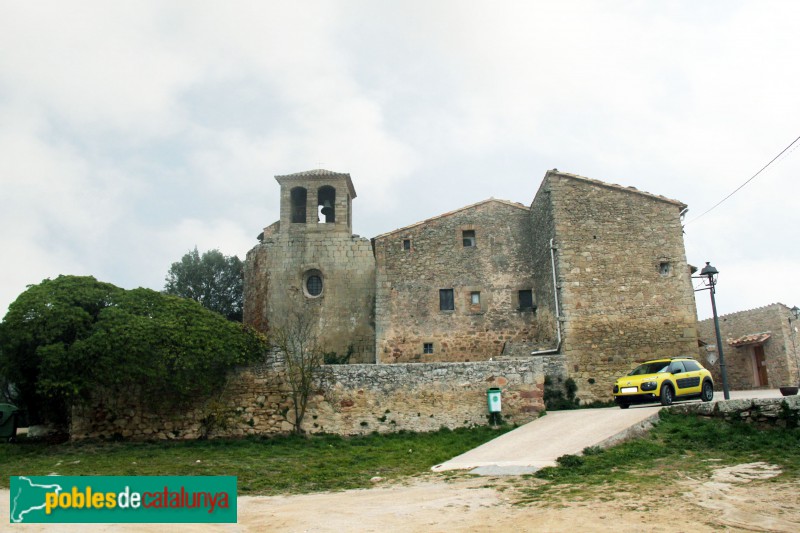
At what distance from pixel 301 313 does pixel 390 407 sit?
1123 centimetres

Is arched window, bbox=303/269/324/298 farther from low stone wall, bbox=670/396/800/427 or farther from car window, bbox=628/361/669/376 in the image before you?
low stone wall, bbox=670/396/800/427

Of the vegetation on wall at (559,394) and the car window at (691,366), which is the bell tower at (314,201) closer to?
the vegetation on wall at (559,394)

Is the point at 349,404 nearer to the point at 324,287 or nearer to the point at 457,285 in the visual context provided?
the point at 457,285

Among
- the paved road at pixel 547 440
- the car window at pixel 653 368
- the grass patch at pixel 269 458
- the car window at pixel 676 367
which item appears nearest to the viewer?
the paved road at pixel 547 440

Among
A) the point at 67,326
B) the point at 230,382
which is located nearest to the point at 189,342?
the point at 230,382

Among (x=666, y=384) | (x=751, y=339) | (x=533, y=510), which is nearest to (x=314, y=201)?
(x=666, y=384)

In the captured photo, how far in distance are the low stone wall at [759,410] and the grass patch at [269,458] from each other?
533 centimetres

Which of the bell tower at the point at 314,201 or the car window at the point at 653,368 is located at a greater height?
the bell tower at the point at 314,201

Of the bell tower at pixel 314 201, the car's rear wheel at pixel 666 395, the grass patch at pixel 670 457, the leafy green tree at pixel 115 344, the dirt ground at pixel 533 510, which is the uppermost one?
the bell tower at pixel 314 201

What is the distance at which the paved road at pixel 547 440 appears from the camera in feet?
39.6

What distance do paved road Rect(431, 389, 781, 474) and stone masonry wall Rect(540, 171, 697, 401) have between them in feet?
15.9

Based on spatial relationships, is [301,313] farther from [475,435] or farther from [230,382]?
[475,435]

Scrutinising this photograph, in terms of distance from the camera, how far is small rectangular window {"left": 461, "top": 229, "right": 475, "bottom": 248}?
26.1m

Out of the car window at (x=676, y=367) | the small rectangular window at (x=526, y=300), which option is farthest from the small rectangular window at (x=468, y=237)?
the car window at (x=676, y=367)
